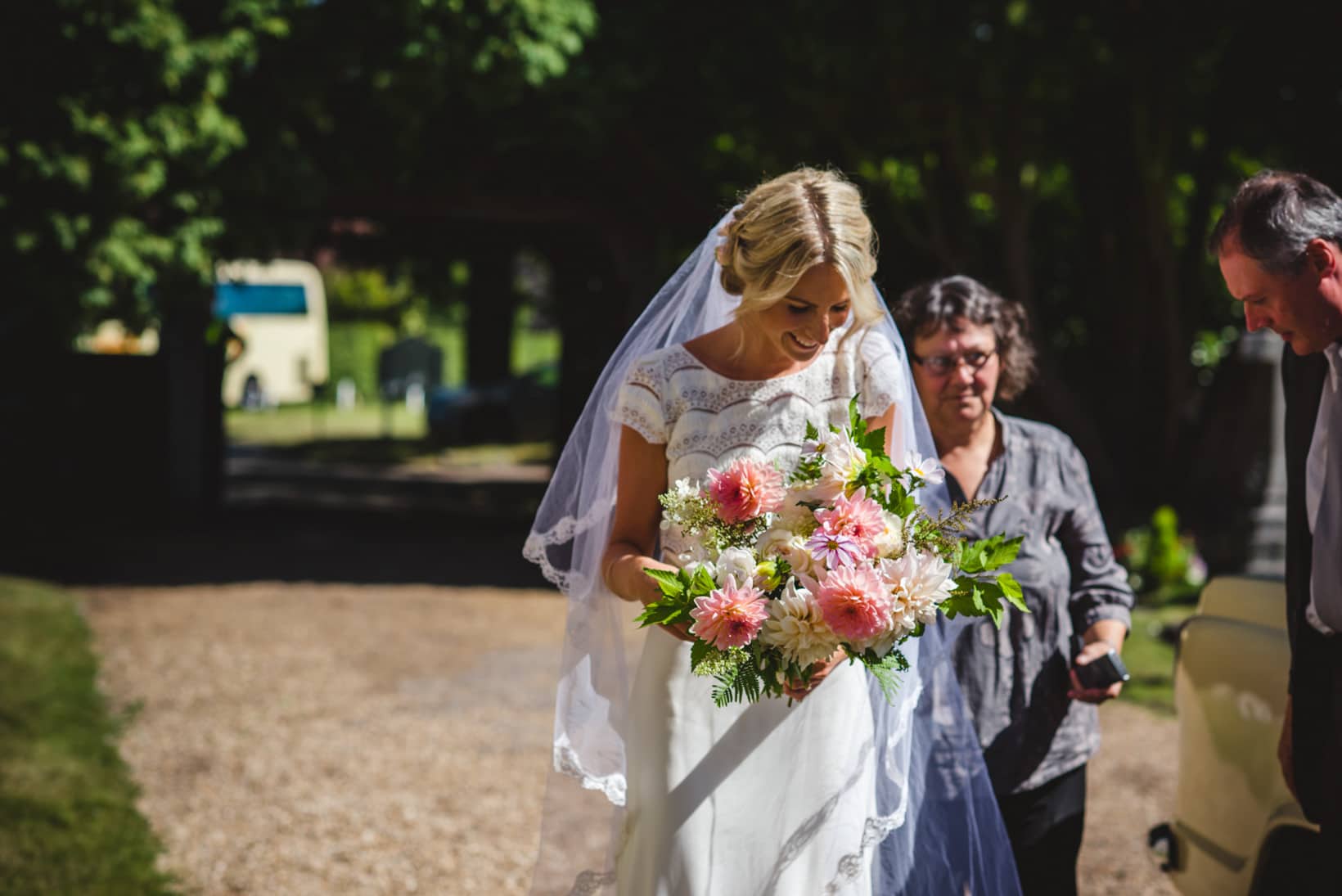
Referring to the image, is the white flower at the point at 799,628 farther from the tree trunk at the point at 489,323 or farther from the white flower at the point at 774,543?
the tree trunk at the point at 489,323

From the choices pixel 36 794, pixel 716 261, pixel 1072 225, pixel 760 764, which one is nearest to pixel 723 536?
pixel 760 764

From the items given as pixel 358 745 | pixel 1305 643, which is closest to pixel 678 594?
pixel 1305 643

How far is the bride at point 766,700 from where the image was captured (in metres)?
2.65

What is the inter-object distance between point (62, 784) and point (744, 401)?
432 centimetres

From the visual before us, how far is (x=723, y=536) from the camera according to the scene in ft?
8.05

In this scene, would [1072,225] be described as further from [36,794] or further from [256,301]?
[256,301]

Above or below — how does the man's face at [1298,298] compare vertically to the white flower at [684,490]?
above

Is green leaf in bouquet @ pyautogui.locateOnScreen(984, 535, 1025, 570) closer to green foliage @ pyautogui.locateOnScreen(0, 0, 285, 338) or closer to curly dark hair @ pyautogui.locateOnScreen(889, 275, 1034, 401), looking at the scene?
curly dark hair @ pyautogui.locateOnScreen(889, 275, 1034, 401)

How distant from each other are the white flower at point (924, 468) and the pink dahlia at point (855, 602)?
0.27 meters

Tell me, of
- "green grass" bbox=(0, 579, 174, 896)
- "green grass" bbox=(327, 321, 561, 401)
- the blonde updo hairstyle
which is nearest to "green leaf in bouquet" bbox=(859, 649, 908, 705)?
the blonde updo hairstyle

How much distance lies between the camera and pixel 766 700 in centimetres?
272

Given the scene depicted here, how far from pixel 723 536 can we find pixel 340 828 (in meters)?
3.46

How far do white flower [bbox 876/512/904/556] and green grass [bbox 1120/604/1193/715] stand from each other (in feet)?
15.4

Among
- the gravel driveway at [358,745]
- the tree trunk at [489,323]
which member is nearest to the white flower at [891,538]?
the gravel driveway at [358,745]
